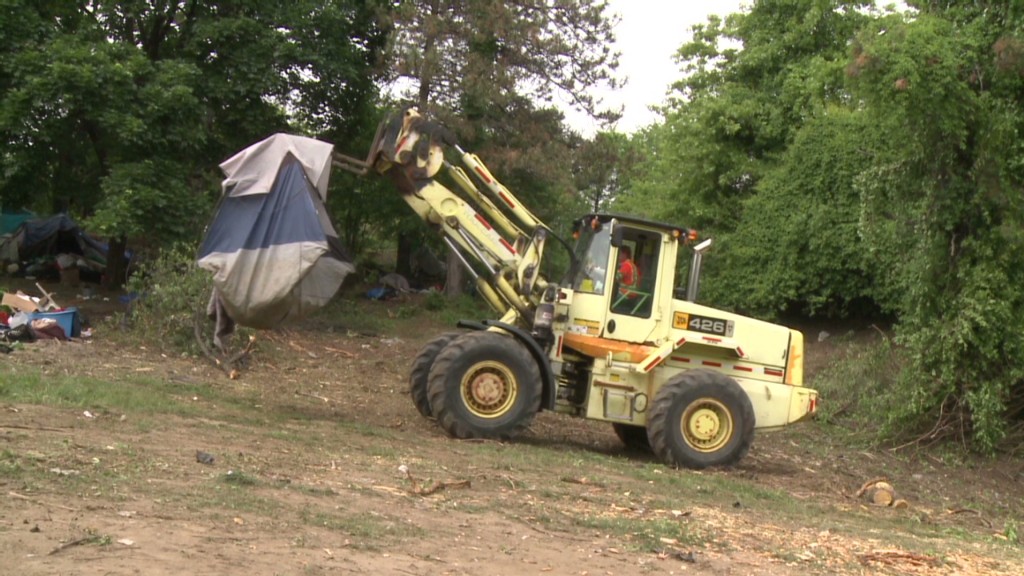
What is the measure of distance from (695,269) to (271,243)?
4808 millimetres

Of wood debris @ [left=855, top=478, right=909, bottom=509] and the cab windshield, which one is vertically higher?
the cab windshield

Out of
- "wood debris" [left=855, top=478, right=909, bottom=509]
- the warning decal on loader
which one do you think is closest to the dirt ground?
"wood debris" [left=855, top=478, right=909, bottom=509]

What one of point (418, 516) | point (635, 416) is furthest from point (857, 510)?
point (418, 516)

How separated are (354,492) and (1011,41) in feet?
36.0

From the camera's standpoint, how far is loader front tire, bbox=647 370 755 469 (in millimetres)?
13055

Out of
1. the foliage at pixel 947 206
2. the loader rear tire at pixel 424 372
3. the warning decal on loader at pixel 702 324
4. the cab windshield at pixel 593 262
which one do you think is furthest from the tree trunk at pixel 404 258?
the warning decal on loader at pixel 702 324

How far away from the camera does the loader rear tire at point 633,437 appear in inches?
581

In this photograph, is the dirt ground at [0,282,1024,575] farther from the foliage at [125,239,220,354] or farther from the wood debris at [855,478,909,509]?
the foliage at [125,239,220,354]

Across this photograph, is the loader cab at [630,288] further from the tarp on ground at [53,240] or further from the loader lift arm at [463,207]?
the tarp on ground at [53,240]

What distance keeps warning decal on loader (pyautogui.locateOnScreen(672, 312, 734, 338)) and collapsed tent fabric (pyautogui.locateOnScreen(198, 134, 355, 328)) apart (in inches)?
152

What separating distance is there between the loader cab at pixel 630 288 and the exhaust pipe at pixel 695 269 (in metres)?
0.27

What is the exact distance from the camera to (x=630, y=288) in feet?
43.7

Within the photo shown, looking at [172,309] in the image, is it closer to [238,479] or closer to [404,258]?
[238,479]

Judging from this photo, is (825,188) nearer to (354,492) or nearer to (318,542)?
(354,492)
